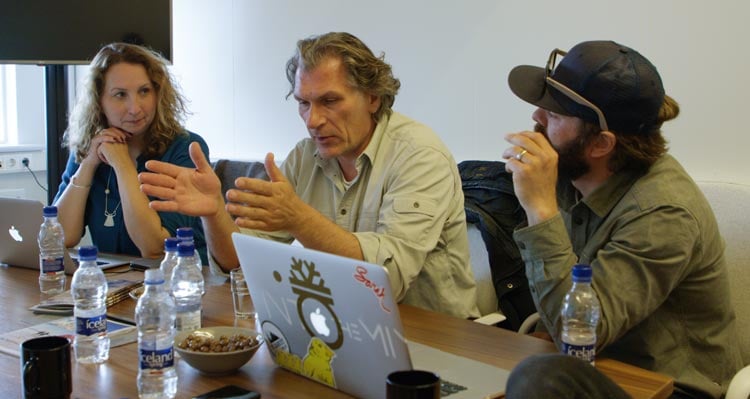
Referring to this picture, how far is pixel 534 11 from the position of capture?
2850 mm

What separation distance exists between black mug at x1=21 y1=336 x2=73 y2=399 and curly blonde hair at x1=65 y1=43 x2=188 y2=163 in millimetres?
1670

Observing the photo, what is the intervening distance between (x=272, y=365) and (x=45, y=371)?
0.38 meters

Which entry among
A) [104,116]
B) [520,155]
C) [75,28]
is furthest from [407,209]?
[75,28]

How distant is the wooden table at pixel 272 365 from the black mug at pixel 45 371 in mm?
102

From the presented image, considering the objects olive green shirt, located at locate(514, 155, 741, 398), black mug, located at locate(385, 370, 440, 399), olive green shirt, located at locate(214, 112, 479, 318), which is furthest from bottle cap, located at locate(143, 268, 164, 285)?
olive green shirt, located at locate(514, 155, 741, 398)

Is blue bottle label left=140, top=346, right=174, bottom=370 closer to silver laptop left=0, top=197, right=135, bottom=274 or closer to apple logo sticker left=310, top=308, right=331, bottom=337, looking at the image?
apple logo sticker left=310, top=308, right=331, bottom=337

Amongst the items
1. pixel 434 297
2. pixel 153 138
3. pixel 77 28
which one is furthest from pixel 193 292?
pixel 77 28

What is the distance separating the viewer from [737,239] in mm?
1954

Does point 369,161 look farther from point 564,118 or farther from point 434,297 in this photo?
point 564,118

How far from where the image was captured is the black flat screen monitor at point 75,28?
3363mm

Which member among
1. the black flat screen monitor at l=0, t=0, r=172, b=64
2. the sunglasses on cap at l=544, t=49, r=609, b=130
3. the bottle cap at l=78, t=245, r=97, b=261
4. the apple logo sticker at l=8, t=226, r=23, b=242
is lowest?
the apple logo sticker at l=8, t=226, r=23, b=242

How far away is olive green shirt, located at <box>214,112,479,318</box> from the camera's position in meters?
1.92

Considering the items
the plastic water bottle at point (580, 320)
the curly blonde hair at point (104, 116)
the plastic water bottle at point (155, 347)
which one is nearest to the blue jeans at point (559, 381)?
the plastic water bottle at point (580, 320)

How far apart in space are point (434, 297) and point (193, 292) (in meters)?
0.67
